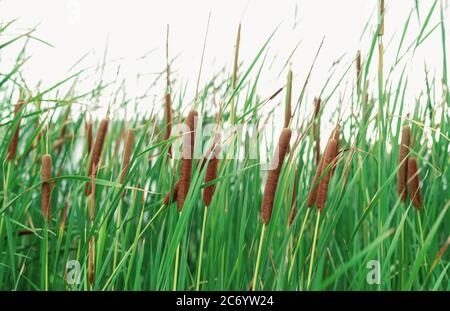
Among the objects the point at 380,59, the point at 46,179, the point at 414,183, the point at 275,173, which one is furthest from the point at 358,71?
the point at 46,179

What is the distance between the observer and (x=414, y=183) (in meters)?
1.22

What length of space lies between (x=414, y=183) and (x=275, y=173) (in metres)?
0.33

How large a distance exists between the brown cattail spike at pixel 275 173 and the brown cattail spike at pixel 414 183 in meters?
0.26

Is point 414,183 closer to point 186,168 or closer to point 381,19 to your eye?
point 381,19

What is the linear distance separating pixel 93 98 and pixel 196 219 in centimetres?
46

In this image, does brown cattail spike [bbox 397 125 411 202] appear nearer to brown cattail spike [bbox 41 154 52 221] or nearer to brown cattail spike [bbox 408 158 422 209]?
brown cattail spike [bbox 408 158 422 209]

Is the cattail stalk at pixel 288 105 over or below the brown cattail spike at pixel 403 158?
over

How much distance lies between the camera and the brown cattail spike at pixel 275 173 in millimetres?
1000

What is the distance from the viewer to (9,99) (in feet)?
6.18

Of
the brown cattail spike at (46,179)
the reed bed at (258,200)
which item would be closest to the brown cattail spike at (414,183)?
the reed bed at (258,200)

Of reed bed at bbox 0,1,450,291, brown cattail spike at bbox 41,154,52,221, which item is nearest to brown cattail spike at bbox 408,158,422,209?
reed bed at bbox 0,1,450,291

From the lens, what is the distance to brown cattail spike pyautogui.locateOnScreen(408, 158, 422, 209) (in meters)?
1.17

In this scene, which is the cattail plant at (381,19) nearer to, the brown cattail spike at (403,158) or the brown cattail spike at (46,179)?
the brown cattail spike at (403,158)
